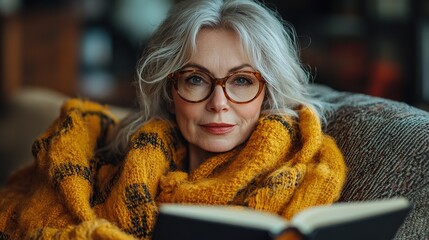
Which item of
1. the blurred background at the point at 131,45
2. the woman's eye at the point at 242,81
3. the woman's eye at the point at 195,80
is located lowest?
the blurred background at the point at 131,45

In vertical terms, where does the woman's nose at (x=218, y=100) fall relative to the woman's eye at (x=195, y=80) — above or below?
below

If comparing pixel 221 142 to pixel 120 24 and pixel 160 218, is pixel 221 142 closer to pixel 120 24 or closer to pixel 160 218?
pixel 160 218

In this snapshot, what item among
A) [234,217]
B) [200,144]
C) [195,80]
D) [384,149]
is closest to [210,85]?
[195,80]

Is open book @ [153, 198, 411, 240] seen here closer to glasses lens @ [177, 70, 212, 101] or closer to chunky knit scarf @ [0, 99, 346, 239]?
chunky knit scarf @ [0, 99, 346, 239]

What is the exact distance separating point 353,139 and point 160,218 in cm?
66

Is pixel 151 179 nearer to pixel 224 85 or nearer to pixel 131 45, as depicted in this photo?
pixel 224 85

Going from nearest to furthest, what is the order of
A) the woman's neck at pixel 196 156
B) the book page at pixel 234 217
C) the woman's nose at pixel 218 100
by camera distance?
the book page at pixel 234 217 → the woman's nose at pixel 218 100 → the woman's neck at pixel 196 156

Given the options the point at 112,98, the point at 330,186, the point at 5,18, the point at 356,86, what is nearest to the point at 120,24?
the point at 112,98

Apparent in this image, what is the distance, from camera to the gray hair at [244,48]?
167 centimetres

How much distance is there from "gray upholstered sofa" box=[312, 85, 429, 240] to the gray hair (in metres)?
0.13

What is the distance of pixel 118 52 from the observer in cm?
591

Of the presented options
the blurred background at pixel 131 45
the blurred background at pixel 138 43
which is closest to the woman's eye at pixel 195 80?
the blurred background at pixel 131 45

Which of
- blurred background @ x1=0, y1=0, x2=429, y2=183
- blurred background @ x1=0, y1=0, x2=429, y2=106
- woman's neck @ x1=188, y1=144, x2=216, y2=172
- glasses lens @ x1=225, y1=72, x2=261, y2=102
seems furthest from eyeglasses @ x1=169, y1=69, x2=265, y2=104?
blurred background @ x1=0, y1=0, x2=429, y2=106

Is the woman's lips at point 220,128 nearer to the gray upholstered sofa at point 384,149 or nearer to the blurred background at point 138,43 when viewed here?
the gray upholstered sofa at point 384,149
